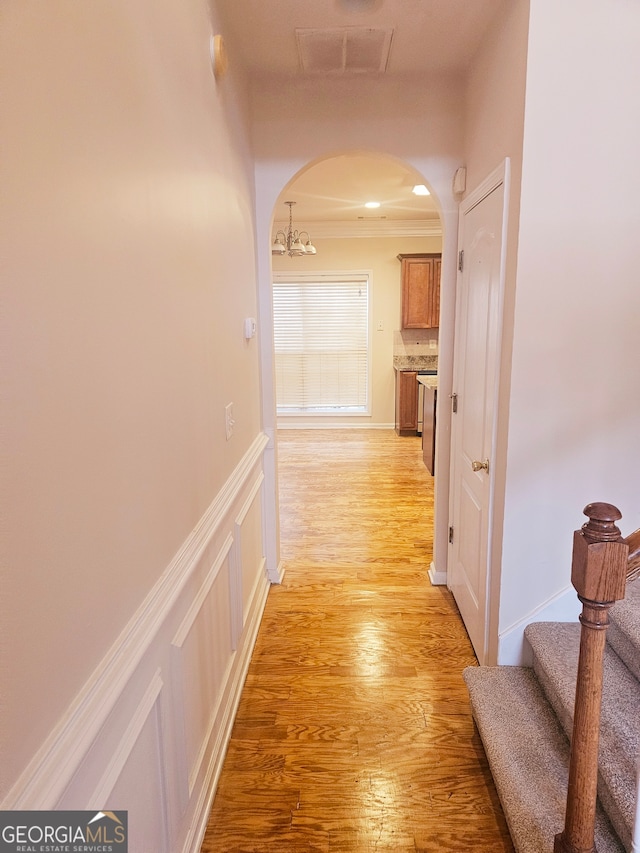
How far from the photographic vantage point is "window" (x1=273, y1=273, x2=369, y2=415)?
23.8ft

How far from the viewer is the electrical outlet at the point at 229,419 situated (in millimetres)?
2042

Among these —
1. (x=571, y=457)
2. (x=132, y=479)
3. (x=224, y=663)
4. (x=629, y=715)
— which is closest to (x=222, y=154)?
(x=132, y=479)

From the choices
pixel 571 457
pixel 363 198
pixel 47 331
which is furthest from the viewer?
pixel 363 198

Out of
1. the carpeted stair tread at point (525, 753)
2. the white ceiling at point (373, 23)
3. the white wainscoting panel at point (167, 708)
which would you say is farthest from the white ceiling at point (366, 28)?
the carpeted stair tread at point (525, 753)

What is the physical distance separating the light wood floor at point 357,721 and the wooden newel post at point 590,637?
1.50 feet

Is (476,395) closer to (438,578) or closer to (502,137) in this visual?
(502,137)

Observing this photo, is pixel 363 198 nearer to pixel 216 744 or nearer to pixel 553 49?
pixel 553 49

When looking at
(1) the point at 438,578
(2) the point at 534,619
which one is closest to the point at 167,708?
(2) the point at 534,619

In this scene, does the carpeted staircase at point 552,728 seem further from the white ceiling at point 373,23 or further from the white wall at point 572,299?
the white ceiling at point 373,23

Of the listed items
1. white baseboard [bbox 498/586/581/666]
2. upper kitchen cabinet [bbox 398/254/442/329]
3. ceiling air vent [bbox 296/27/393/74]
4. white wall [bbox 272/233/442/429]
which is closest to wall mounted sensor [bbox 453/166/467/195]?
ceiling air vent [bbox 296/27/393/74]

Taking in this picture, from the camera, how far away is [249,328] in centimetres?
250

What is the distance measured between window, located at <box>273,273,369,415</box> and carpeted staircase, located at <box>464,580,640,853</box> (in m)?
5.65

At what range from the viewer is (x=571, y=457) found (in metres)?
1.94

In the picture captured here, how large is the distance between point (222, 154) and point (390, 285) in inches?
212
